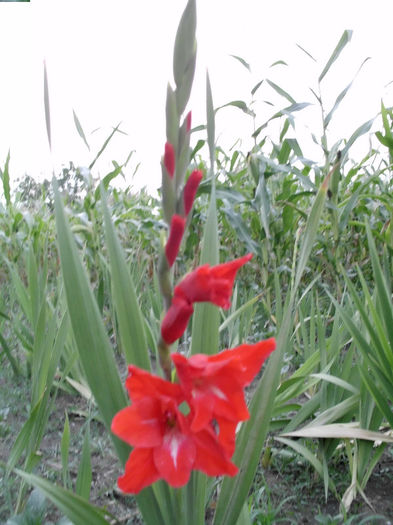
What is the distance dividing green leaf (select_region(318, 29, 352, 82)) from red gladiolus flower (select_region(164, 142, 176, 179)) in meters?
1.60

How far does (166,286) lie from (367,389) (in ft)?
2.12

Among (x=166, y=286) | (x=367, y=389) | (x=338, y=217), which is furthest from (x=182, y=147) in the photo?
(x=338, y=217)

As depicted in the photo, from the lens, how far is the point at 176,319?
0.48 m

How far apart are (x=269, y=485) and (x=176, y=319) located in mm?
780

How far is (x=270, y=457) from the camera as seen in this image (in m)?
1.18

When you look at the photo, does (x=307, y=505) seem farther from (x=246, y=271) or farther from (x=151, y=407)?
(x=246, y=271)

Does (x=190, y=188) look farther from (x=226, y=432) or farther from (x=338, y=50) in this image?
(x=338, y=50)

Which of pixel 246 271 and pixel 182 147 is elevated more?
pixel 182 147

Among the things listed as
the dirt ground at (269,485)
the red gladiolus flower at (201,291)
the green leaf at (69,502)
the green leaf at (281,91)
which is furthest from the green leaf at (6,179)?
the red gladiolus flower at (201,291)

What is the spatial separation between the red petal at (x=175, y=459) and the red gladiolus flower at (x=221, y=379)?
0.12 feet

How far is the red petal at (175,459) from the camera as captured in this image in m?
0.44

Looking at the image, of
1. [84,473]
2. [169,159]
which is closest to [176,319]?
[169,159]

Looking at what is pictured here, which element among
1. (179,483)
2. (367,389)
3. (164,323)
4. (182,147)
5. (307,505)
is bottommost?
(307,505)

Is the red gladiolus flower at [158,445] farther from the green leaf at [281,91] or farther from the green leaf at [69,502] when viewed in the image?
the green leaf at [281,91]
